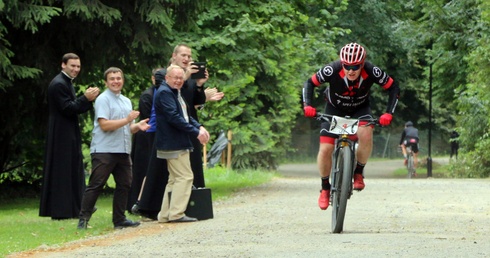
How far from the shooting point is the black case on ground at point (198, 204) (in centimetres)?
1491

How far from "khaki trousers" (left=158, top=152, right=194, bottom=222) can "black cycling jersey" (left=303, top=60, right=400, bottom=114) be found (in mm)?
2429

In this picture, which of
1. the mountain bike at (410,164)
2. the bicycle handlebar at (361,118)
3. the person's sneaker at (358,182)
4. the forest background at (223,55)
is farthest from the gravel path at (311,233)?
the mountain bike at (410,164)

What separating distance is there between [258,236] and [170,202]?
8.93ft

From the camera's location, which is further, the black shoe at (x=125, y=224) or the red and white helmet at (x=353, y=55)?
the black shoe at (x=125, y=224)

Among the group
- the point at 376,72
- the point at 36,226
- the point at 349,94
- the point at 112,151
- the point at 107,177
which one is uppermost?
the point at 376,72

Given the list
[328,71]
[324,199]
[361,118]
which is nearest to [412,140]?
[324,199]

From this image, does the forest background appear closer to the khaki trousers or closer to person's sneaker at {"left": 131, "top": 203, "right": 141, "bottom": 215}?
person's sneaker at {"left": 131, "top": 203, "right": 141, "bottom": 215}

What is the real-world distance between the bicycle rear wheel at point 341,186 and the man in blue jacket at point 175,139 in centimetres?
226

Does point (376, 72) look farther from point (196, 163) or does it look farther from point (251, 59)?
point (251, 59)

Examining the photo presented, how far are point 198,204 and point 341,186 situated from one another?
2898mm

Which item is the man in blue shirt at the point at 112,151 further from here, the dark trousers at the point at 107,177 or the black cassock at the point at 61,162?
the black cassock at the point at 61,162

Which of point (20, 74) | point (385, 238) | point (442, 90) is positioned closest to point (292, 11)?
→ point (20, 74)

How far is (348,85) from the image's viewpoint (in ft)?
40.8

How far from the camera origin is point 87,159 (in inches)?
1112
